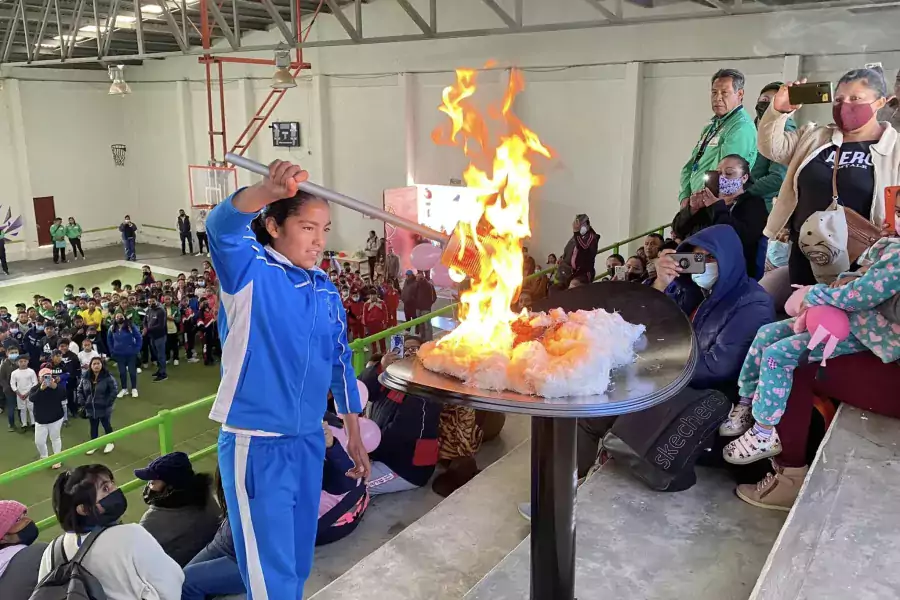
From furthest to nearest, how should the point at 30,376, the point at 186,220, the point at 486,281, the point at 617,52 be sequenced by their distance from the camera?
the point at 186,220
the point at 617,52
the point at 30,376
the point at 486,281

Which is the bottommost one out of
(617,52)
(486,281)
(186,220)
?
(186,220)

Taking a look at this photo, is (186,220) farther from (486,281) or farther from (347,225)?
(486,281)

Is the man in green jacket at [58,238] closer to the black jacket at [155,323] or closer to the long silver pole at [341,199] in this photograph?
the black jacket at [155,323]

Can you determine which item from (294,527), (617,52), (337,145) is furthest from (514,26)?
(294,527)

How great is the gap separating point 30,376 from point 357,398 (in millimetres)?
7250

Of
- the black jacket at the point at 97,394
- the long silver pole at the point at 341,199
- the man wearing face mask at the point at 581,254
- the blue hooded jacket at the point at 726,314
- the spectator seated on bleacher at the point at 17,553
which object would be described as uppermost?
the long silver pole at the point at 341,199

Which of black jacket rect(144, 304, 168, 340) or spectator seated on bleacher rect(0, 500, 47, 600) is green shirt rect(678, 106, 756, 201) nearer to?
spectator seated on bleacher rect(0, 500, 47, 600)

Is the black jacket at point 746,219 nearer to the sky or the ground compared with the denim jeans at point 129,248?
nearer to the sky

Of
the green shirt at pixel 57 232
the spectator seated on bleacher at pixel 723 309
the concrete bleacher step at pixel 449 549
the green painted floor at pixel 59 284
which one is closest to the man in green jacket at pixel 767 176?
the spectator seated on bleacher at pixel 723 309

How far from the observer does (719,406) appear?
137 inches

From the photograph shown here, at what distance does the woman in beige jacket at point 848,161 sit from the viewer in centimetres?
369

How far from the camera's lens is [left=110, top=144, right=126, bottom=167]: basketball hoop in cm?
2225

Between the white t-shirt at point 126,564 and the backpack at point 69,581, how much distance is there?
27 millimetres

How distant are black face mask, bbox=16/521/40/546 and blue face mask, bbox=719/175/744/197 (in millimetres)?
4637
